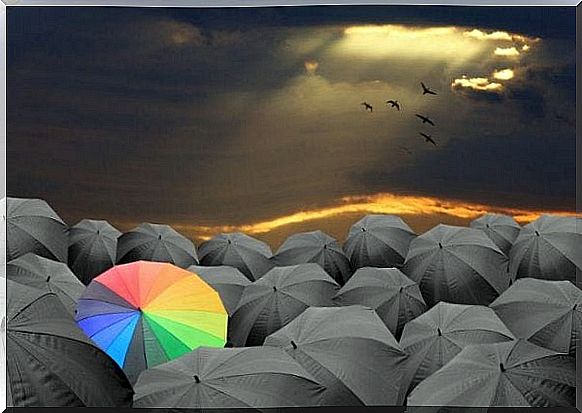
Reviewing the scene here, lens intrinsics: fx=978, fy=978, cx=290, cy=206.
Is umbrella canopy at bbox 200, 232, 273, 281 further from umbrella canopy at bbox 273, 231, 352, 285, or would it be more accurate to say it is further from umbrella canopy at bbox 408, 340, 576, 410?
umbrella canopy at bbox 408, 340, 576, 410

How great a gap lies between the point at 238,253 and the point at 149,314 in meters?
1.17

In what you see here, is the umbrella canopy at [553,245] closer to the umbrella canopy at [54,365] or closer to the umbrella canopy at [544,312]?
the umbrella canopy at [544,312]

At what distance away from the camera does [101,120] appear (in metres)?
6.78

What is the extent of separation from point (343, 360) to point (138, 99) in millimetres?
2553

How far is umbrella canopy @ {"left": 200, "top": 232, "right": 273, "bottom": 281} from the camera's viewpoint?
272 inches

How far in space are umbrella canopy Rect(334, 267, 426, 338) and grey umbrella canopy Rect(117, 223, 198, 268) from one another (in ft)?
3.75

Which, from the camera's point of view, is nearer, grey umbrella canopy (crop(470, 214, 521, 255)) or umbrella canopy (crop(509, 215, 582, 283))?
umbrella canopy (crop(509, 215, 582, 283))

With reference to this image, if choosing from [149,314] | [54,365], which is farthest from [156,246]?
[54,365]

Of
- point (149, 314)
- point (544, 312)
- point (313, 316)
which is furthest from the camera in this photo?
point (544, 312)

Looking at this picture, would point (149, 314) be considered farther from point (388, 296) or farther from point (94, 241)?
point (388, 296)

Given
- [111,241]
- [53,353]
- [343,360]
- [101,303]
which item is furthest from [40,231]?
[343,360]

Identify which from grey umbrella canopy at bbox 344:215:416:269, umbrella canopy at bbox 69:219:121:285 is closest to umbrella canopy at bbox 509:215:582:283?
grey umbrella canopy at bbox 344:215:416:269

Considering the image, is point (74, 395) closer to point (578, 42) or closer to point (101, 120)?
point (101, 120)

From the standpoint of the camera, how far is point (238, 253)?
273 inches
